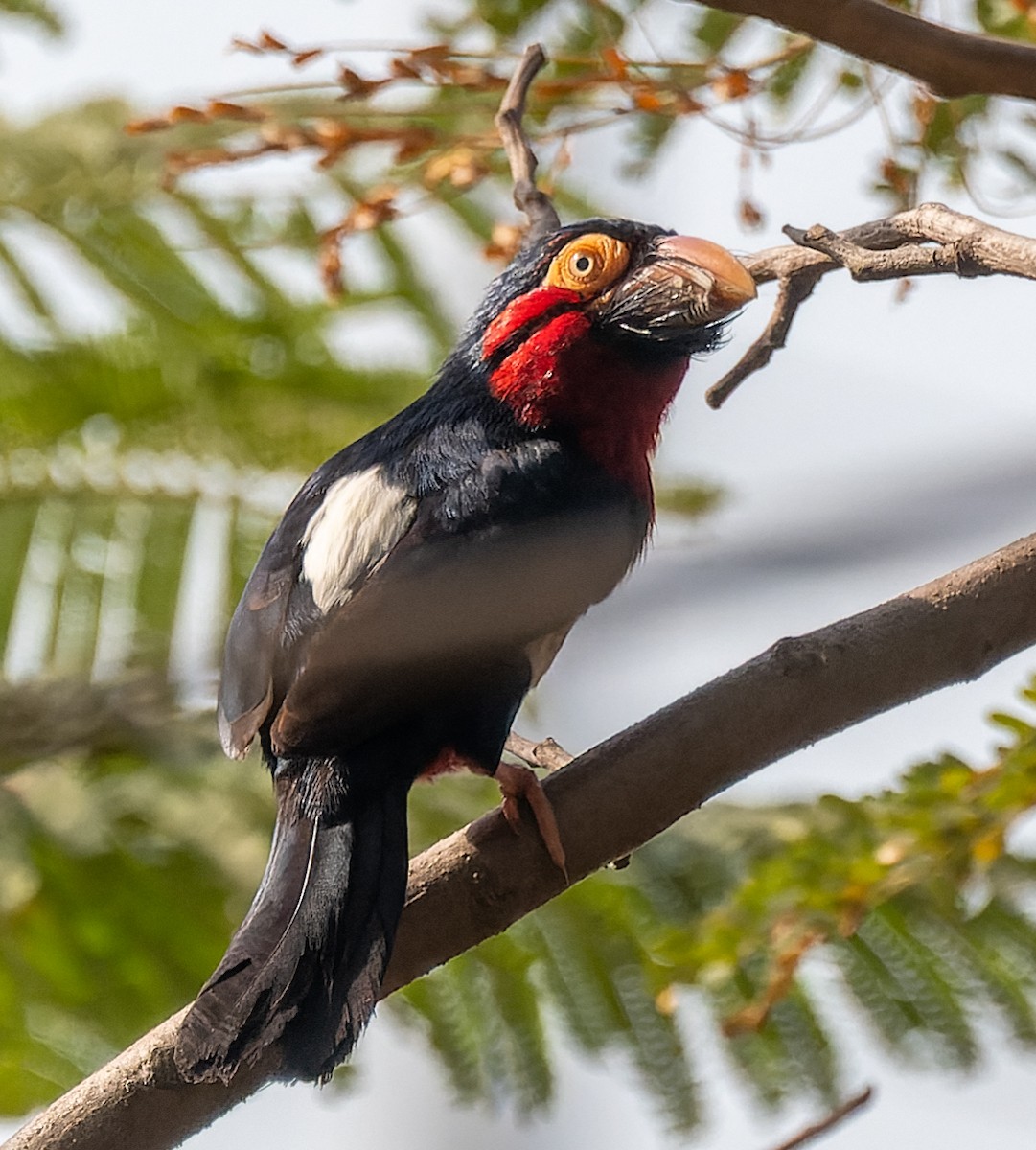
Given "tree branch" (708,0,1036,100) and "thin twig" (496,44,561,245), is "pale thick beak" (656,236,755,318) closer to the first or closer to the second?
"thin twig" (496,44,561,245)

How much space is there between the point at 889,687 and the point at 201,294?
338 centimetres

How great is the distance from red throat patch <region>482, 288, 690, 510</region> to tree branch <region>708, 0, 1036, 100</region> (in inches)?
34.2

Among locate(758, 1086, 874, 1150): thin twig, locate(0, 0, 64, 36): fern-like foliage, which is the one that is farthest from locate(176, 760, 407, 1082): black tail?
locate(0, 0, 64, 36): fern-like foliage

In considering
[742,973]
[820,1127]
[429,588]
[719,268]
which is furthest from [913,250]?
[742,973]

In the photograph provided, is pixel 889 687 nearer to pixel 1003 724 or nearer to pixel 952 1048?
pixel 1003 724

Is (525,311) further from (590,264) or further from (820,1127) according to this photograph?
(820,1127)

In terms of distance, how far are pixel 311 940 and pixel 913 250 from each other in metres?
1.19

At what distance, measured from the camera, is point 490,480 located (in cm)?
244

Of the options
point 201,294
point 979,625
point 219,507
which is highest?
point 979,625

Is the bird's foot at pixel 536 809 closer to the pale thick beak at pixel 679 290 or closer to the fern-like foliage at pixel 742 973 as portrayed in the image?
the fern-like foliage at pixel 742 973

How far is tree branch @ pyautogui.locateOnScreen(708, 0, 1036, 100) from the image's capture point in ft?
6.02

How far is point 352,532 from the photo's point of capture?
94.7 inches

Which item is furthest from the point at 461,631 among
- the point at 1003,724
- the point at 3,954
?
the point at 3,954

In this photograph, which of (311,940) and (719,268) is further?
(719,268)
